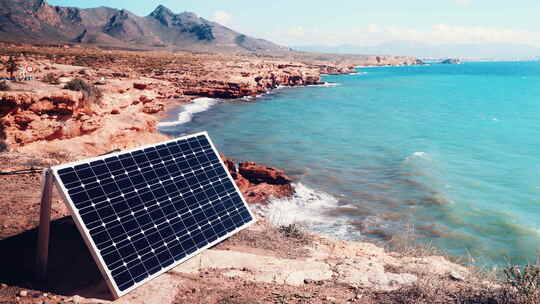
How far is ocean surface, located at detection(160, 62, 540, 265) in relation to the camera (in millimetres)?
15297

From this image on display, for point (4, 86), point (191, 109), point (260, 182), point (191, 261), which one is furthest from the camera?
point (191, 109)

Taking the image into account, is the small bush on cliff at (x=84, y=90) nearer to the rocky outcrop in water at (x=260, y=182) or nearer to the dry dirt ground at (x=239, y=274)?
the rocky outcrop in water at (x=260, y=182)

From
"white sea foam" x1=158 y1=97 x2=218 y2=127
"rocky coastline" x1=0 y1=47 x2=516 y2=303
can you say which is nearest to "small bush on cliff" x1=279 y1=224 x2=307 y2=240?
"rocky coastline" x1=0 y1=47 x2=516 y2=303

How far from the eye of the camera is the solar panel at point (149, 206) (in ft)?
21.3

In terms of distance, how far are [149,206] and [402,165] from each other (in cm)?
1998

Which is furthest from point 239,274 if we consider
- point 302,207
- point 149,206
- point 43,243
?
point 302,207

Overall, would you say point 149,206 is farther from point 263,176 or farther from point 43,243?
point 263,176

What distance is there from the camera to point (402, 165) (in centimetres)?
2420

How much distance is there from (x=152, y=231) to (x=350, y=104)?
50326 mm

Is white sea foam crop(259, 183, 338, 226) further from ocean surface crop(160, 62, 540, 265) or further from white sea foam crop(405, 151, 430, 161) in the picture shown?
white sea foam crop(405, 151, 430, 161)

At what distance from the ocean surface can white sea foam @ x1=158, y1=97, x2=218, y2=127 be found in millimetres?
135

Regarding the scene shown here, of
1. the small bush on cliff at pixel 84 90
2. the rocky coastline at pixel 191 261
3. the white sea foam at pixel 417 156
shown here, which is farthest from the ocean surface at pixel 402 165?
the small bush on cliff at pixel 84 90

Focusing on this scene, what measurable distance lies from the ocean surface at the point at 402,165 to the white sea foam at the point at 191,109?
0.44ft

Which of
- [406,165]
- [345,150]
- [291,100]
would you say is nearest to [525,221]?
[406,165]
